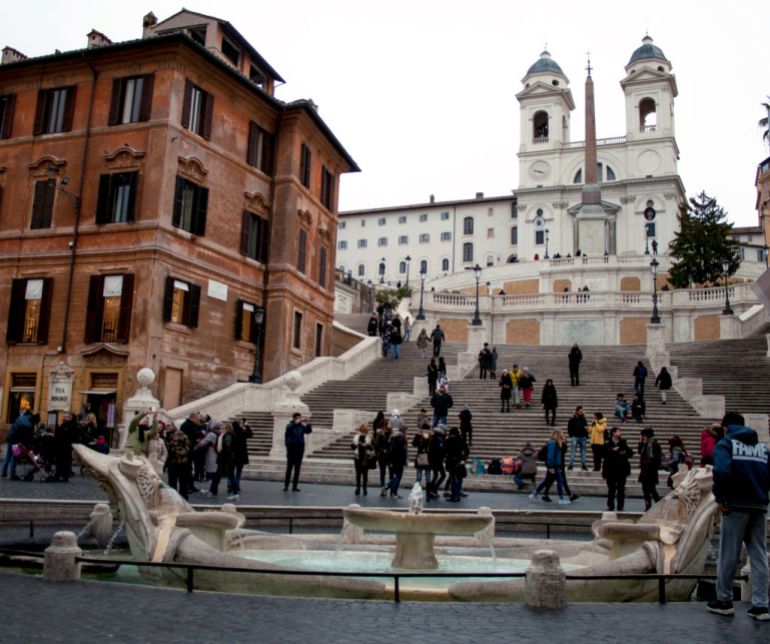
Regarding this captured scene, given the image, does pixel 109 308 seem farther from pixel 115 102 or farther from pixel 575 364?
pixel 575 364

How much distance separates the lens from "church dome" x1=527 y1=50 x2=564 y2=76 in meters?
96.2

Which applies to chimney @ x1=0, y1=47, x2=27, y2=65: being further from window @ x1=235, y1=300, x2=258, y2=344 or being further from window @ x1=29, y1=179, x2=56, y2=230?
window @ x1=235, y1=300, x2=258, y2=344

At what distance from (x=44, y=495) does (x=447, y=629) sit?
10984mm

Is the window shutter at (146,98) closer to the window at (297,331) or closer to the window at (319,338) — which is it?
the window at (297,331)

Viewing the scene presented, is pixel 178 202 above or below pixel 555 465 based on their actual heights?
above

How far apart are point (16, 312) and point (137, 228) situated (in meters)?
5.36

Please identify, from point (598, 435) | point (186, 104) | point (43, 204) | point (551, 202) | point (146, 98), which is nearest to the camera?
point (598, 435)

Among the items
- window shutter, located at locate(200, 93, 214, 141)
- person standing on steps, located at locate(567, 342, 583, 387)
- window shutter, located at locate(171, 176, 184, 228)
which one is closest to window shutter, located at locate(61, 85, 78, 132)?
window shutter, located at locate(200, 93, 214, 141)

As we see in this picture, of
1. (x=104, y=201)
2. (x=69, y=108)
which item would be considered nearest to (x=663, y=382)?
(x=104, y=201)

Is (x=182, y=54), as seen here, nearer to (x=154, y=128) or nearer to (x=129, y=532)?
(x=154, y=128)

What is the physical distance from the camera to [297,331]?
113 feet

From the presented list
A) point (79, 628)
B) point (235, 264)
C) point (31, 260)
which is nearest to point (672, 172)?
point (235, 264)

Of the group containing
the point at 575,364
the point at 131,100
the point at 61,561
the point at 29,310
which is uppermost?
the point at 131,100

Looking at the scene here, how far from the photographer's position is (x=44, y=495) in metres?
14.8
